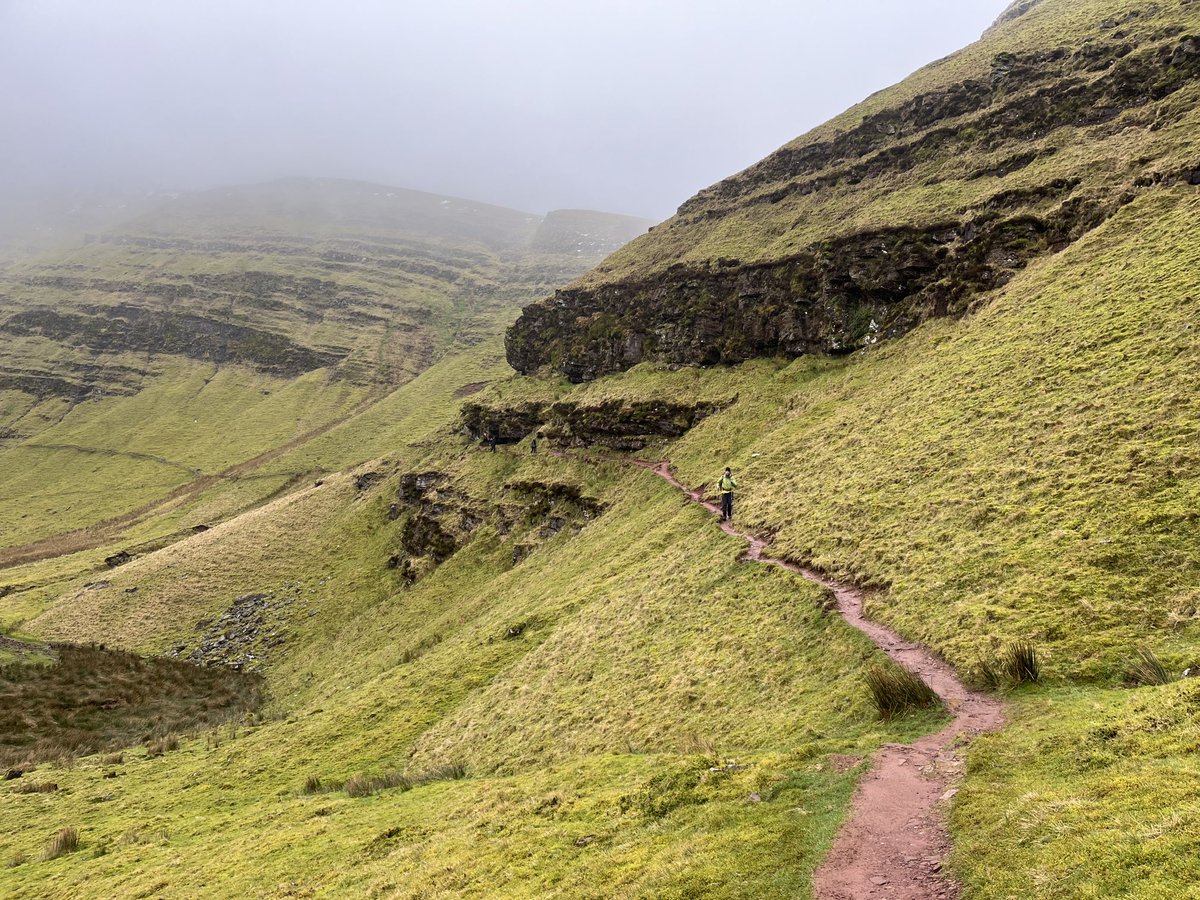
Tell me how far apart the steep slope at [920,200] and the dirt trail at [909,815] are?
125ft

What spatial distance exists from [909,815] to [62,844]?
31.1m

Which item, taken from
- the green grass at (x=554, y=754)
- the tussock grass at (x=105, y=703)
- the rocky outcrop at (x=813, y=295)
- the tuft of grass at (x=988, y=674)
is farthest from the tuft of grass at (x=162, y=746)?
the rocky outcrop at (x=813, y=295)

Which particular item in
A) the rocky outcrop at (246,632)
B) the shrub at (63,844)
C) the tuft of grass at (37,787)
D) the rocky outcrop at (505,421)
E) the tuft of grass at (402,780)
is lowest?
the rocky outcrop at (246,632)

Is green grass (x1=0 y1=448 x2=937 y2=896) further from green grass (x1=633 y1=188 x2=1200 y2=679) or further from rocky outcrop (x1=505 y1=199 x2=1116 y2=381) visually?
rocky outcrop (x1=505 y1=199 x2=1116 y2=381)

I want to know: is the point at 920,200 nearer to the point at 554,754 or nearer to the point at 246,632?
the point at 554,754

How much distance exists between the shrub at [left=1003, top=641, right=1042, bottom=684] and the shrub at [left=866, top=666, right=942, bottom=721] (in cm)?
177

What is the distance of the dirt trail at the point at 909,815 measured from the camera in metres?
8.92

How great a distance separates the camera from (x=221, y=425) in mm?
191000

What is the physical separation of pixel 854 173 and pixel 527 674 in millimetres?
69801

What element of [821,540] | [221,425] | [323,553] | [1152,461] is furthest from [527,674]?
[221,425]

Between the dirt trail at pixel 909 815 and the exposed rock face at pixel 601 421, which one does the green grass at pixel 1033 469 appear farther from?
the exposed rock face at pixel 601 421

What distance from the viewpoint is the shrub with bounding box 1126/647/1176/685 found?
1209 centimetres

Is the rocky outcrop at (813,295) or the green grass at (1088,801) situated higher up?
the rocky outcrop at (813,295)

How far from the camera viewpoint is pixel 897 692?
1498cm
